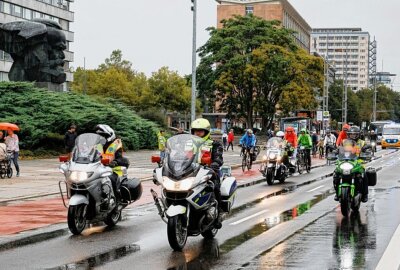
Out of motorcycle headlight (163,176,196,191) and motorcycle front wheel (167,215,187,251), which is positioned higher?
motorcycle headlight (163,176,196,191)

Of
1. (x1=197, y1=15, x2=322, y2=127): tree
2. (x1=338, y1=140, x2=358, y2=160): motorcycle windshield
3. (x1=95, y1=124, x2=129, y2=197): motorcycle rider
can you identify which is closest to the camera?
(x1=95, y1=124, x2=129, y2=197): motorcycle rider

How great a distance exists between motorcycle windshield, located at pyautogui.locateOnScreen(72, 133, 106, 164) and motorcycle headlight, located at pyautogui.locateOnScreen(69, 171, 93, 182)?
25 centimetres

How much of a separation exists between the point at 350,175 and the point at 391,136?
55544 millimetres

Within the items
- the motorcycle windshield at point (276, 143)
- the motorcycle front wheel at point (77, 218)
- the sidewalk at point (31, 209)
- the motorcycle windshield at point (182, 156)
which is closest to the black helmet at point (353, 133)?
the sidewalk at point (31, 209)

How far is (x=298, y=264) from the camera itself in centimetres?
860

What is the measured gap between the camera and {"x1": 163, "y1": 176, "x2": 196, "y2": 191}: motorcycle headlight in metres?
9.52

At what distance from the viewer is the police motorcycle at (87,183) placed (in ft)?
36.2

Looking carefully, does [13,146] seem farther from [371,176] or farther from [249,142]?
[371,176]

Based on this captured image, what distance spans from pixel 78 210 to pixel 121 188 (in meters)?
1.35

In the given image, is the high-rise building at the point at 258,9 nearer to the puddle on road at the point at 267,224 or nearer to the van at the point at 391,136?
the van at the point at 391,136

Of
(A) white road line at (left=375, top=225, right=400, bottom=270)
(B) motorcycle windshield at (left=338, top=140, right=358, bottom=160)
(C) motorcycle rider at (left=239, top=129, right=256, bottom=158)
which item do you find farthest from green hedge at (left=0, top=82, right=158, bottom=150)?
(A) white road line at (left=375, top=225, right=400, bottom=270)

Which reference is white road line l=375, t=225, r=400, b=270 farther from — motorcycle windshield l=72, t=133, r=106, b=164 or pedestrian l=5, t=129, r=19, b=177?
pedestrian l=5, t=129, r=19, b=177

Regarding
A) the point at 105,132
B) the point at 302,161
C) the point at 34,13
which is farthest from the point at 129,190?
the point at 34,13

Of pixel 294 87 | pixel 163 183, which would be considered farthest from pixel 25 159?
pixel 294 87
